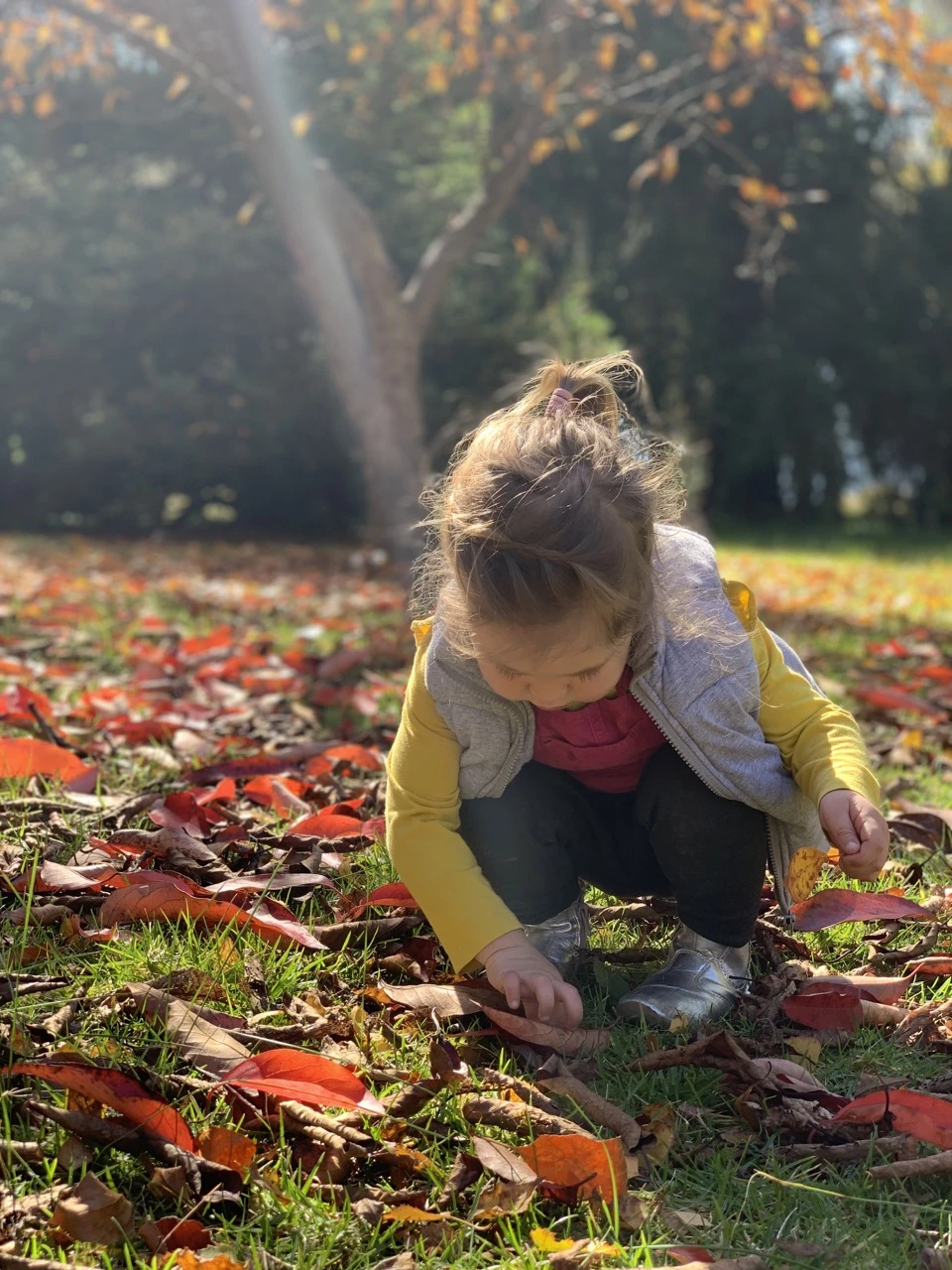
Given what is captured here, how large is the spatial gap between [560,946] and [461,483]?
2.59 feet

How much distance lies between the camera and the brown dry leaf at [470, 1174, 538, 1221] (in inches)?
52.1

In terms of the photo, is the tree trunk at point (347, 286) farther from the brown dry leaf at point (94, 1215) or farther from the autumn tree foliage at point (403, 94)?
the brown dry leaf at point (94, 1215)

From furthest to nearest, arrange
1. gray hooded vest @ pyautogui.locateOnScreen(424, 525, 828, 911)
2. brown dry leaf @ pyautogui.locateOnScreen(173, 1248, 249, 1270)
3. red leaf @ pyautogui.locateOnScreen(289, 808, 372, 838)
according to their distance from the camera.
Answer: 1. red leaf @ pyautogui.locateOnScreen(289, 808, 372, 838)
2. gray hooded vest @ pyautogui.locateOnScreen(424, 525, 828, 911)
3. brown dry leaf @ pyautogui.locateOnScreen(173, 1248, 249, 1270)

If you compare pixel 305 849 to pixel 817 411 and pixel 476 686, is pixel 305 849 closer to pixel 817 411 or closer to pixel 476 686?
pixel 476 686

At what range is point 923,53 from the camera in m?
7.80

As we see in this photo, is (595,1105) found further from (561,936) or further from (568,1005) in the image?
(561,936)

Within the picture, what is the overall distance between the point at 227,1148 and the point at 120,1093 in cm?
14

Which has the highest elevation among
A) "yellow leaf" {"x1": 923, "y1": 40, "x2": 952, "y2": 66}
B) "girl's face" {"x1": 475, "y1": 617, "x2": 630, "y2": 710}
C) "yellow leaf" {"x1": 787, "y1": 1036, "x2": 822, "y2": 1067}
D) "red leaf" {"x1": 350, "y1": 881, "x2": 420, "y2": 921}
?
"yellow leaf" {"x1": 923, "y1": 40, "x2": 952, "y2": 66}

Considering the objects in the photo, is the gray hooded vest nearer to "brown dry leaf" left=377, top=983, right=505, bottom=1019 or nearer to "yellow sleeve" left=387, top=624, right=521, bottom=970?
"yellow sleeve" left=387, top=624, right=521, bottom=970

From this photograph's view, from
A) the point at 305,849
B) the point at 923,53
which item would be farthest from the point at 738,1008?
the point at 923,53

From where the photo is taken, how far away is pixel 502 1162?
4.58 feet

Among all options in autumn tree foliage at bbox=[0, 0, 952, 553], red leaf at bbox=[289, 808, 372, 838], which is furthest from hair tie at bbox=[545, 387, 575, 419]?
autumn tree foliage at bbox=[0, 0, 952, 553]

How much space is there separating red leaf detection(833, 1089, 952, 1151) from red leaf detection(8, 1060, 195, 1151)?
783mm

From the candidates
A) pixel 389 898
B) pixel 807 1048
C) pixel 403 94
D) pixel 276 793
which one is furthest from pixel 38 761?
pixel 403 94
